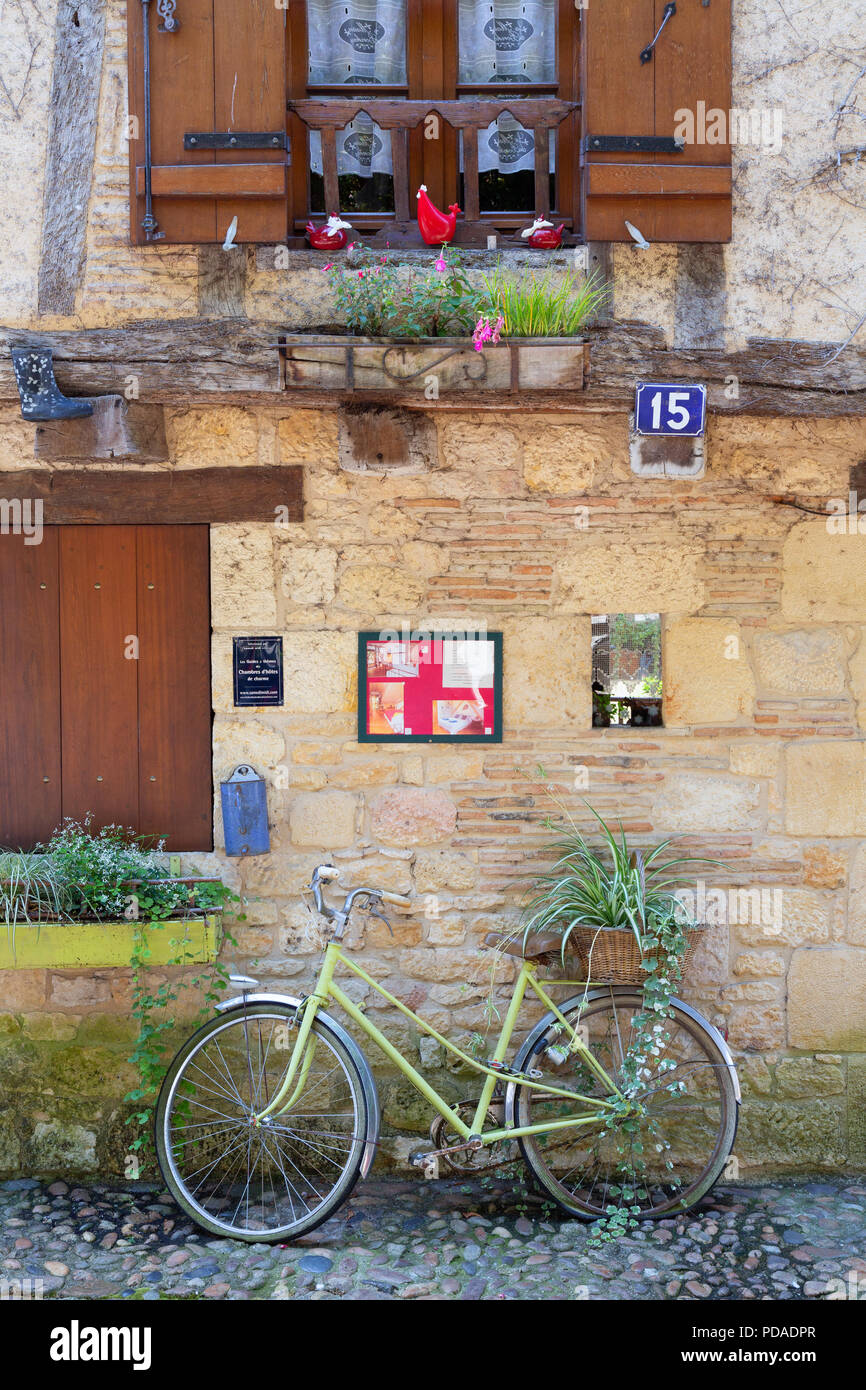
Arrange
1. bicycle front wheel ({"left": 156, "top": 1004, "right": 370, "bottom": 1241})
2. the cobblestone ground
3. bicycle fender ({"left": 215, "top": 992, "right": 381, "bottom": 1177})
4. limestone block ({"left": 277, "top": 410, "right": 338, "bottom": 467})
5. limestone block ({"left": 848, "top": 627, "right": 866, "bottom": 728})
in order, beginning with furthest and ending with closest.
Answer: limestone block ({"left": 848, "top": 627, "right": 866, "bottom": 728}) < limestone block ({"left": 277, "top": 410, "right": 338, "bottom": 467}) < bicycle front wheel ({"left": 156, "top": 1004, "right": 370, "bottom": 1241}) < bicycle fender ({"left": 215, "top": 992, "right": 381, "bottom": 1177}) < the cobblestone ground

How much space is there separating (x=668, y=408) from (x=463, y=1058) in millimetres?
2272

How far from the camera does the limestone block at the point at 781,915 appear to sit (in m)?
3.79

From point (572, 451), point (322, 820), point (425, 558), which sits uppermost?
point (572, 451)

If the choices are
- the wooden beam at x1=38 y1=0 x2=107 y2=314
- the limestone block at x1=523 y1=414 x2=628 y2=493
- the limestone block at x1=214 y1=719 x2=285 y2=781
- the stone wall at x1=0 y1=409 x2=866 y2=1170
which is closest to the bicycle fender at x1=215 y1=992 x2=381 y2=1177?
the stone wall at x1=0 y1=409 x2=866 y2=1170

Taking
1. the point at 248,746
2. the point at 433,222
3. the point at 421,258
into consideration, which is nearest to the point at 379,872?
the point at 248,746

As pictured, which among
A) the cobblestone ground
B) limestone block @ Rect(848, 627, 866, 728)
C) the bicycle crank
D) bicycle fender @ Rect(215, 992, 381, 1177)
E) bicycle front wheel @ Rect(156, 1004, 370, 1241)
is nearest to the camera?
the cobblestone ground

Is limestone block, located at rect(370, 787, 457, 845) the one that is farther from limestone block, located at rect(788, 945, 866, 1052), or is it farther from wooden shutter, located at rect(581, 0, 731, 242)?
wooden shutter, located at rect(581, 0, 731, 242)

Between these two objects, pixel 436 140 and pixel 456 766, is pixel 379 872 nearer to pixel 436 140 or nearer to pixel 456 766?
pixel 456 766

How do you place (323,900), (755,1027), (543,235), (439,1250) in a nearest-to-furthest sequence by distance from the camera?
(439,1250) < (323,900) < (543,235) < (755,1027)

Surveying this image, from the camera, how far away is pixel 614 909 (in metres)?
3.45

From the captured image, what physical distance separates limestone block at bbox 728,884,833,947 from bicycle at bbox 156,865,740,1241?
45 cm

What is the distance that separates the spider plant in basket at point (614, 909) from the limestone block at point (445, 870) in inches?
9.6

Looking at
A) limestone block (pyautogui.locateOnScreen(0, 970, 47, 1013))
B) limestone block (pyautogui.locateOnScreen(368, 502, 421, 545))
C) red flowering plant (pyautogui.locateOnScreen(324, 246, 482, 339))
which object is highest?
red flowering plant (pyautogui.locateOnScreen(324, 246, 482, 339))

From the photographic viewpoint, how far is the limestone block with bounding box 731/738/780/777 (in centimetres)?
380
